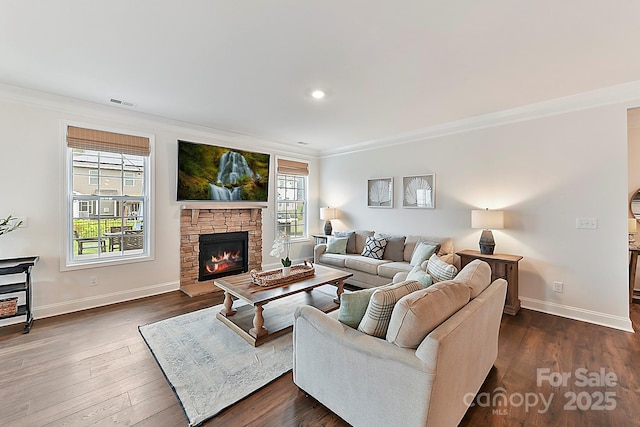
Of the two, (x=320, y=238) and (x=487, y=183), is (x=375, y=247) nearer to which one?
(x=320, y=238)

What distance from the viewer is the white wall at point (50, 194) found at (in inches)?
119

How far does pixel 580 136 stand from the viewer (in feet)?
10.5

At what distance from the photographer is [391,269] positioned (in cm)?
391

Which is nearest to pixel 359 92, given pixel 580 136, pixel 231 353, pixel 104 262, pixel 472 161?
pixel 472 161

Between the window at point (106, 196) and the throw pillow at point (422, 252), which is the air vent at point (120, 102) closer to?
the window at point (106, 196)

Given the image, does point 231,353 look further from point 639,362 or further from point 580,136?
point 580,136

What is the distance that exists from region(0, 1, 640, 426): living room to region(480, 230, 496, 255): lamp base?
273 mm

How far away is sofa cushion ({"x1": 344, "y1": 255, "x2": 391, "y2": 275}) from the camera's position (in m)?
4.10

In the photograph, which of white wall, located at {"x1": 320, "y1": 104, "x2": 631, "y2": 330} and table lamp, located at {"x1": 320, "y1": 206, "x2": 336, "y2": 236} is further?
table lamp, located at {"x1": 320, "y1": 206, "x2": 336, "y2": 236}

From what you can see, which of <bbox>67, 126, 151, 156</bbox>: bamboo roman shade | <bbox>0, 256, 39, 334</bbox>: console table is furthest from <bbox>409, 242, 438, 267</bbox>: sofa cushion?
<bbox>0, 256, 39, 334</bbox>: console table

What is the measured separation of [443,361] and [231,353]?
187cm

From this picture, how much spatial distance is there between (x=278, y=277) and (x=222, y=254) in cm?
215

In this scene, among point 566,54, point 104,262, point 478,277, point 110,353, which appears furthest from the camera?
point 104,262

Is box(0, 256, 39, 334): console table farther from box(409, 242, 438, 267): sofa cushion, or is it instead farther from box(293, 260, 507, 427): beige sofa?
box(409, 242, 438, 267): sofa cushion
